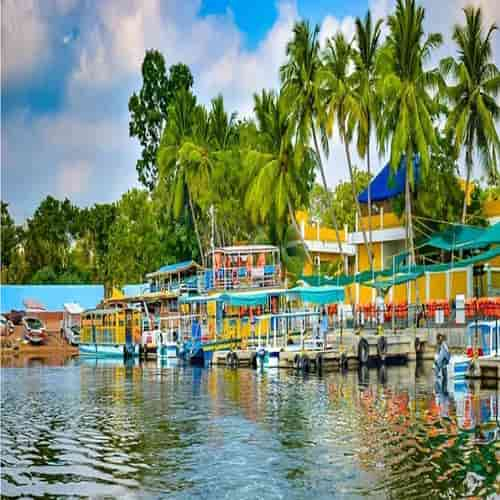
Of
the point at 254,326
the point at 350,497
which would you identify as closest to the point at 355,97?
the point at 254,326

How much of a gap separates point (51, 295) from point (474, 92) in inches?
1576

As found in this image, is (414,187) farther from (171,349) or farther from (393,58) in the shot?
(171,349)

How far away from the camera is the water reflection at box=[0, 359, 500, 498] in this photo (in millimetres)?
12773

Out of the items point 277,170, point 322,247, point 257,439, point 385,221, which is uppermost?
point 277,170

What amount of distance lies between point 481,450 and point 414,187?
27.9 metres

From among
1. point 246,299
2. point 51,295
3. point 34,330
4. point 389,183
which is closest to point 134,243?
point 51,295

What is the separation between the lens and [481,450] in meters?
14.7

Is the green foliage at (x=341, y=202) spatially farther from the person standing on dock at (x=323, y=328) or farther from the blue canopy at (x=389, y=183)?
the person standing on dock at (x=323, y=328)

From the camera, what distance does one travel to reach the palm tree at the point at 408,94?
3825cm

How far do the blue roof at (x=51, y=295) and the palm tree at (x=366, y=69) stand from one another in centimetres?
3323

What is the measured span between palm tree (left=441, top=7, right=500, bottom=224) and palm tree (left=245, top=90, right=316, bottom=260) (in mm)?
7998

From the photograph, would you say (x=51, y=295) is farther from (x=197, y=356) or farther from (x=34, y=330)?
(x=197, y=356)

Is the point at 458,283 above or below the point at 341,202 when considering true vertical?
below

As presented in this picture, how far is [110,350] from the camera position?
5081 centimetres
